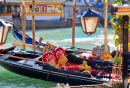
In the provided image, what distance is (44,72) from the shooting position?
7598 mm

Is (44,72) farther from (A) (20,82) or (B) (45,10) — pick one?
(B) (45,10)

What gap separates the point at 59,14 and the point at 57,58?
20.7 m

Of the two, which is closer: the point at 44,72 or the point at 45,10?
the point at 44,72

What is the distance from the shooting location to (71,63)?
8422 millimetres

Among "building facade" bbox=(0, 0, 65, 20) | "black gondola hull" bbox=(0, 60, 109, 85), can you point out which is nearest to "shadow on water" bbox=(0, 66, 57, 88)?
"black gondola hull" bbox=(0, 60, 109, 85)

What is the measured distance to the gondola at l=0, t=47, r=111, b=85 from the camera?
683 cm

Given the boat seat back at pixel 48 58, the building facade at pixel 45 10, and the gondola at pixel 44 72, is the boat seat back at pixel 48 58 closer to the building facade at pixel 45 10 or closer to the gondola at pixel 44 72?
the gondola at pixel 44 72

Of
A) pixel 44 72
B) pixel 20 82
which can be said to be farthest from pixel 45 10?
pixel 44 72

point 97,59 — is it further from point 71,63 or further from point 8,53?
point 8,53

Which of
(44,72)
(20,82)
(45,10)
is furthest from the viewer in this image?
(45,10)

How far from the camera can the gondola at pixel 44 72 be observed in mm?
6827

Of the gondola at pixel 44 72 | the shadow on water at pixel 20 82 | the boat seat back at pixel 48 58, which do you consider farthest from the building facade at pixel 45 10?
the boat seat back at pixel 48 58

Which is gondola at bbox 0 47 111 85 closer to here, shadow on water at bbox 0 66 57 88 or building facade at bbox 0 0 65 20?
shadow on water at bbox 0 66 57 88

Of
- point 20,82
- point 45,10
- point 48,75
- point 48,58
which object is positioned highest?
point 45,10
